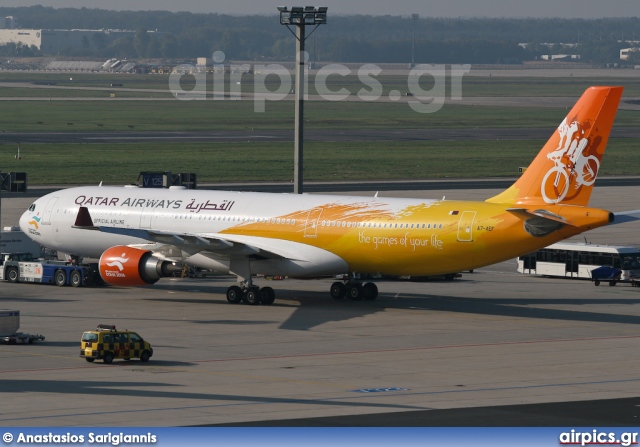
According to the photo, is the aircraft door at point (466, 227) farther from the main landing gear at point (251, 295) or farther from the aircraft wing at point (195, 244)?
the main landing gear at point (251, 295)

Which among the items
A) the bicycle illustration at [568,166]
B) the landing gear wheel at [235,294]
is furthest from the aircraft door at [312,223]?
the bicycle illustration at [568,166]

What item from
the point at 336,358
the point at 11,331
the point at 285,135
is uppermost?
the point at 285,135

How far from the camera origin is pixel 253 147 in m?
141

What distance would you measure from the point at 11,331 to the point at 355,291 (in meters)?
17.5

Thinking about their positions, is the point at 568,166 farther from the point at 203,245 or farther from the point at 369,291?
the point at 203,245

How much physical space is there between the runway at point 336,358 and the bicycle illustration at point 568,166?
526 centimetres

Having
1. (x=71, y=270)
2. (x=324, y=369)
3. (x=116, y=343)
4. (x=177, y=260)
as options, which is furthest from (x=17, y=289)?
(x=324, y=369)

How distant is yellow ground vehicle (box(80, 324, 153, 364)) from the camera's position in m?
39.2

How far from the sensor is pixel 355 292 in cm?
5575

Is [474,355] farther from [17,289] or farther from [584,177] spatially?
[17,289]

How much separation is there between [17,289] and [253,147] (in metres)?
82.6

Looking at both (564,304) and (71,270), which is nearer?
(564,304)

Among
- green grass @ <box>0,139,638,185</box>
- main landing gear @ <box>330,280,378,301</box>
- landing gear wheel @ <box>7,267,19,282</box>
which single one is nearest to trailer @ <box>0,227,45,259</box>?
landing gear wheel @ <box>7,267,19,282</box>

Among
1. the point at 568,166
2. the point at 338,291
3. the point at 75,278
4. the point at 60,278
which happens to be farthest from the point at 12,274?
the point at 568,166
